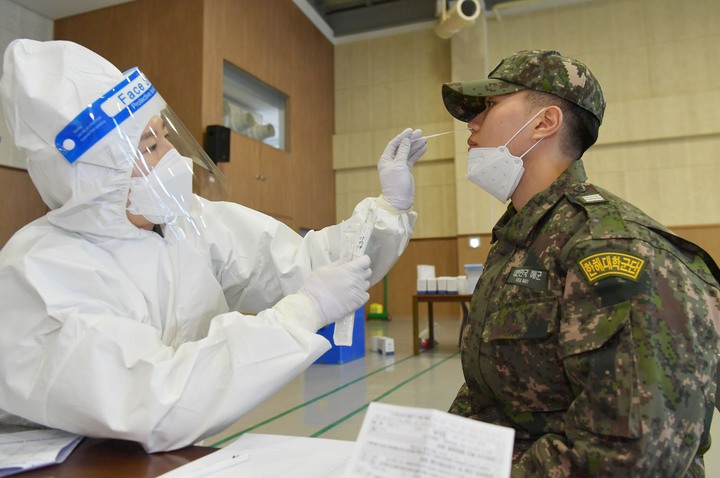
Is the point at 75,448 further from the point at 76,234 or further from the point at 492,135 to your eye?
the point at 492,135

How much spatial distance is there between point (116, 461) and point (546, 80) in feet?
4.26

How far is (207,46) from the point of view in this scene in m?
5.71

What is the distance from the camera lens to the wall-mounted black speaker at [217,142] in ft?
Result: 17.8

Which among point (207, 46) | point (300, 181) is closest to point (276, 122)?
point (300, 181)

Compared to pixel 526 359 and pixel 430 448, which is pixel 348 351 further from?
pixel 430 448

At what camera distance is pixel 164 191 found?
1355mm

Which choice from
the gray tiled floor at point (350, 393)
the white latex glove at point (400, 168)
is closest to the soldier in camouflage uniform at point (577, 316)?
the white latex glove at point (400, 168)

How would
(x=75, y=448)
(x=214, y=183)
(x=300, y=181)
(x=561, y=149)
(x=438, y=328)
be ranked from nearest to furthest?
(x=75, y=448) < (x=561, y=149) < (x=214, y=183) < (x=438, y=328) < (x=300, y=181)

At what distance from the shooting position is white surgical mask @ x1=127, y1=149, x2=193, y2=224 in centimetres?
132

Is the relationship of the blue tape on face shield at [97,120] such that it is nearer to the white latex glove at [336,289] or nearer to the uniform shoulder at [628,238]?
the white latex glove at [336,289]

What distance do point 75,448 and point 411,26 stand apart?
336 inches

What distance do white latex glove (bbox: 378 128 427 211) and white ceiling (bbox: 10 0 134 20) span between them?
5594 millimetres

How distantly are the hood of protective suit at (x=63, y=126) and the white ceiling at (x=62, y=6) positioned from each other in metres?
5.59

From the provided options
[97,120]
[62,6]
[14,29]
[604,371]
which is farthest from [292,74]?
[604,371]
